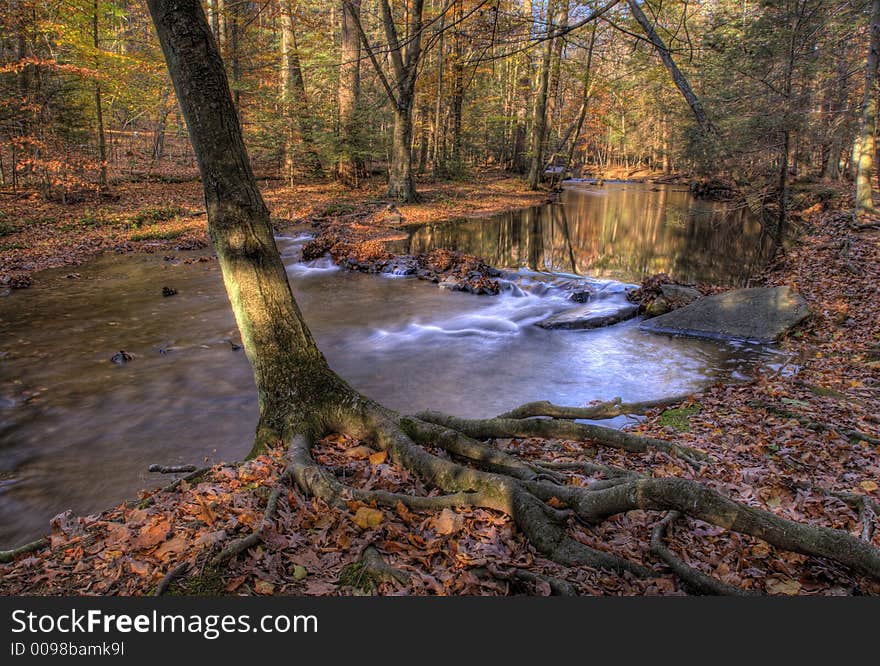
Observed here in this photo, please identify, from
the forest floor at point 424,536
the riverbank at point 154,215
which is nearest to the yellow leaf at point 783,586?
the forest floor at point 424,536

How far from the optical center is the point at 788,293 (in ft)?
34.8

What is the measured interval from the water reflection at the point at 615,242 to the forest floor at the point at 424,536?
11.6 m

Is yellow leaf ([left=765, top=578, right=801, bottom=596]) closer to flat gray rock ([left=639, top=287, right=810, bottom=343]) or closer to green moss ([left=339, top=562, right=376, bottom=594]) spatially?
green moss ([left=339, top=562, right=376, bottom=594])

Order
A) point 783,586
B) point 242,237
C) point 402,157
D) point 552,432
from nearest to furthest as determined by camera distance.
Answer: point 783,586
point 242,237
point 552,432
point 402,157

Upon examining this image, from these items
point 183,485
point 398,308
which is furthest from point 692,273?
point 183,485

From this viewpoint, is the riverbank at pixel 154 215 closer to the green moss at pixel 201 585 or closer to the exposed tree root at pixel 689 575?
the green moss at pixel 201 585

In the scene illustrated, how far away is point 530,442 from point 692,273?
13285mm

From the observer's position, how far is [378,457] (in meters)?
4.41

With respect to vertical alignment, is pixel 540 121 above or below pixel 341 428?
above

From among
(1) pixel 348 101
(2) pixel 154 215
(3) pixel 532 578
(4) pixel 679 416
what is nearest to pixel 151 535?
(3) pixel 532 578

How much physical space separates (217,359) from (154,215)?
574 inches

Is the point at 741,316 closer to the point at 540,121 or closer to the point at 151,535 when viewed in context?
the point at 151,535

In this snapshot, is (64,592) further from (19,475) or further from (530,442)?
(530,442)

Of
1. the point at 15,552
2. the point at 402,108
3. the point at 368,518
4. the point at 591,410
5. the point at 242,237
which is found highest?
the point at 402,108
